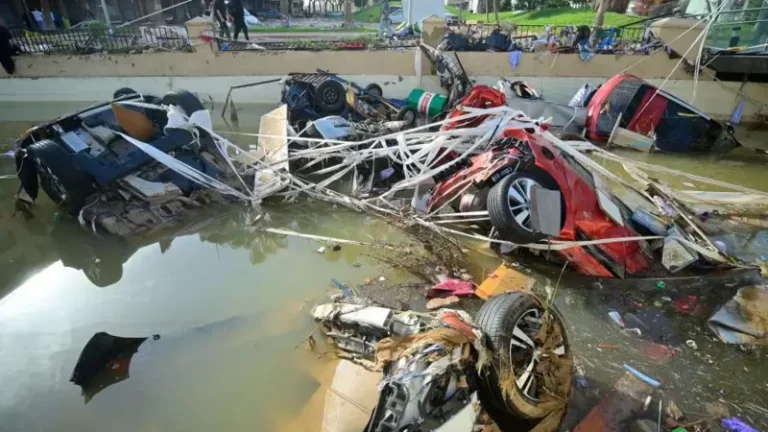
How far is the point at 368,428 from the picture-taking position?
2.15 m

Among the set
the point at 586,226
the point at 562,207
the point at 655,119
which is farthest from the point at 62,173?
the point at 655,119

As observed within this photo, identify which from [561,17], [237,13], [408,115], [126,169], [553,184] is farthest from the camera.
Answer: [561,17]

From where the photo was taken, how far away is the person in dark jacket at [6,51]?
38.7ft

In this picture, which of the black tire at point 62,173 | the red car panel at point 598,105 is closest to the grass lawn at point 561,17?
the red car panel at point 598,105

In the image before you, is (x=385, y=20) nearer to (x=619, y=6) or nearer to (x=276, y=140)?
(x=276, y=140)

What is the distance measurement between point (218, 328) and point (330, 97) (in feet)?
20.0

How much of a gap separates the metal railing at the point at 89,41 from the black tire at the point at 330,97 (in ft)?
18.9

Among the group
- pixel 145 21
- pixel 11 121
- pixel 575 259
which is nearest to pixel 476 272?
pixel 575 259

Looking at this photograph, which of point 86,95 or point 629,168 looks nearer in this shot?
point 629,168

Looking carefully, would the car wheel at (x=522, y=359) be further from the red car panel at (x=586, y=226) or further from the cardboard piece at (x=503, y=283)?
the red car panel at (x=586, y=226)

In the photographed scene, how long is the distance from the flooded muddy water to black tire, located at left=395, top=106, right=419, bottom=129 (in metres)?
3.59

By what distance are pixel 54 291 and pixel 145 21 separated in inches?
984

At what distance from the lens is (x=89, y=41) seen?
12.3 m

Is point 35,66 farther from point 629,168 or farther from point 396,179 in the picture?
point 629,168
